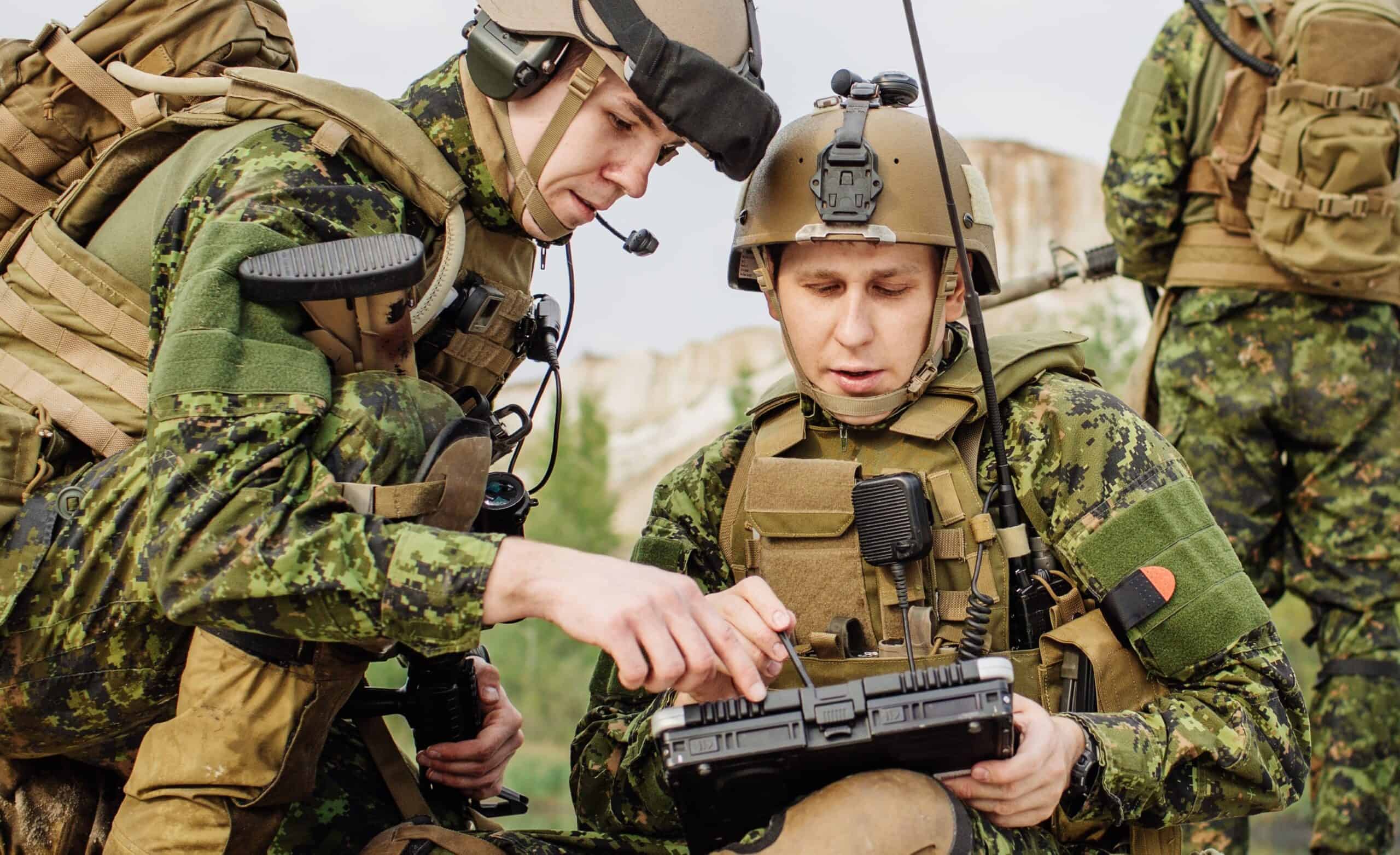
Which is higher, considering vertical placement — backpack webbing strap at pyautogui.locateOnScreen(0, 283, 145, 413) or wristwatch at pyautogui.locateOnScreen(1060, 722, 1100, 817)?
backpack webbing strap at pyautogui.locateOnScreen(0, 283, 145, 413)

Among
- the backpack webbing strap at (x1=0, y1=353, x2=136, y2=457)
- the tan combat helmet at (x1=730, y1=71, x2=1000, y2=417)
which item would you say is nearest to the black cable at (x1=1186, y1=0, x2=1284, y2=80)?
the tan combat helmet at (x1=730, y1=71, x2=1000, y2=417)

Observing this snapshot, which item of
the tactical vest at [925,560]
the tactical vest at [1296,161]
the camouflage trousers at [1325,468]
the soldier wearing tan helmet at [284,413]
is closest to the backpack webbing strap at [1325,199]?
the tactical vest at [1296,161]

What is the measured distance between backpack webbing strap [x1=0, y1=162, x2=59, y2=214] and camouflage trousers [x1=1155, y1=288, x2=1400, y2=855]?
4.56 metres

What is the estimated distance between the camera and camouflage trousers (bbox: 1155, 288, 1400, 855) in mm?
6000

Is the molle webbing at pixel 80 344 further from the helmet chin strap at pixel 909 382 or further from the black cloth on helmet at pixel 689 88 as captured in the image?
the helmet chin strap at pixel 909 382

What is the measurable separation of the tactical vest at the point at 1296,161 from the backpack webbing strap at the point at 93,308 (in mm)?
4462

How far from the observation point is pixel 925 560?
11.6ft

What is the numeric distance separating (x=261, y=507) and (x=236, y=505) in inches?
1.8

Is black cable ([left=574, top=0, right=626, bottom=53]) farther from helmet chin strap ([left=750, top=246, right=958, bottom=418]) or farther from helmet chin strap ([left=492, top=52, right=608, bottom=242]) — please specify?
helmet chin strap ([left=750, top=246, right=958, bottom=418])

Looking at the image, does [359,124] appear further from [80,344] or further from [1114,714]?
[1114,714]

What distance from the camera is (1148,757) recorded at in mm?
3162

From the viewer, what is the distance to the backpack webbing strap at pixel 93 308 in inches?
133

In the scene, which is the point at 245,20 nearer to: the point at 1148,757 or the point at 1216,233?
the point at 1148,757

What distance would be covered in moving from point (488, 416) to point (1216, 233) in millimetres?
3826
